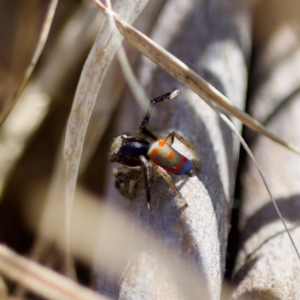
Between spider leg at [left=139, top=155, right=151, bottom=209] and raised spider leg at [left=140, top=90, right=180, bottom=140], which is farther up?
raised spider leg at [left=140, top=90, right=180, bottom=140]

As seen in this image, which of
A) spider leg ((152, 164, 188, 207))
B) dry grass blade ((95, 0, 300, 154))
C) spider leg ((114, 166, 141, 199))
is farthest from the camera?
spider leg ((114, 166, 141, 199))

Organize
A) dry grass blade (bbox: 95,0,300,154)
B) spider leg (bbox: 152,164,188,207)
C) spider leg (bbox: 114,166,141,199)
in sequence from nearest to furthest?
dry grass blade (bbox: 95,0,300,154) < spider leg (bbox: 152,164,188,207) < spider leg (bbox: 114,166,141,199)

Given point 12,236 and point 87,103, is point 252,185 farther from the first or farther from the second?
point 12,236

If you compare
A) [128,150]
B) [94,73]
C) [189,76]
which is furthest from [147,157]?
[189,76]

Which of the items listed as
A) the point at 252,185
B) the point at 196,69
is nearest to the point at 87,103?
the point at 196,69

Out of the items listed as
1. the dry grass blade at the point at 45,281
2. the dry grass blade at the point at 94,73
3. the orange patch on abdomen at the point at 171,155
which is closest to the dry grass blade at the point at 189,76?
the dry grass blade at the point at 94,73

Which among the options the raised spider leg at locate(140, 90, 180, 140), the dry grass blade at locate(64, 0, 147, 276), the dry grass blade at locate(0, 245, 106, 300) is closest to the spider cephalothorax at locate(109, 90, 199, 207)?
the raised spider leg at locate(140, 90, 180, 140)

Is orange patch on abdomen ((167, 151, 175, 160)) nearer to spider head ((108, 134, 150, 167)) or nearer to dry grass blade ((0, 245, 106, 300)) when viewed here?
spider head ((108, 134, 150, 167))
